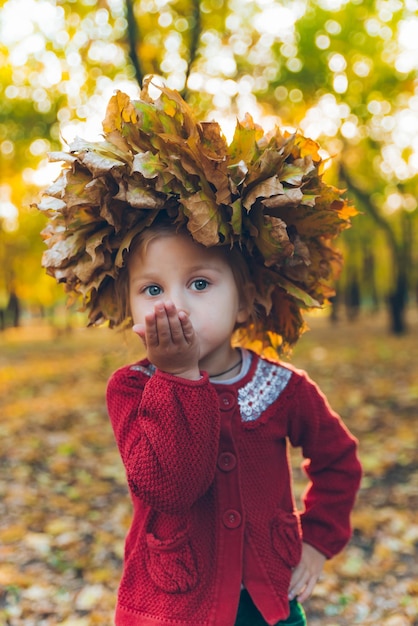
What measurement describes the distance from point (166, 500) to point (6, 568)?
9.36ft

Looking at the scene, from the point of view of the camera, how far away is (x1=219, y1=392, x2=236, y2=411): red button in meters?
1.75

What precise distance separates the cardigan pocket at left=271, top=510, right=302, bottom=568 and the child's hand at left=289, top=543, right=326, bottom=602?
9 centimetres

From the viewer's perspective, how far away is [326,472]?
202 cm

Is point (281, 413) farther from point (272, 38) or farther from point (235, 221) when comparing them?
point (272, 38)

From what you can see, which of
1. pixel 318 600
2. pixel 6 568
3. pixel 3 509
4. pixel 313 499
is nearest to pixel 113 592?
pixel 6 568

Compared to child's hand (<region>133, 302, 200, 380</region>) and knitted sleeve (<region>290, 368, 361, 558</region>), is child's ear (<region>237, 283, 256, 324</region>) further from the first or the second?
child's hand (<region>133, 302, 200, 380</region>)

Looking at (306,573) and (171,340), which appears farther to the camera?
(306,573)

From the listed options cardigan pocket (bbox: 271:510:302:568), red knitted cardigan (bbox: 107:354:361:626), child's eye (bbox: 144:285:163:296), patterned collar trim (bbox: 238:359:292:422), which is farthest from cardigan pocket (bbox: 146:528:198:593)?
child's eye (bbox: 144:285:163:296)

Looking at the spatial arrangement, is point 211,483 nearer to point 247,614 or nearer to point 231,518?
point 231,518

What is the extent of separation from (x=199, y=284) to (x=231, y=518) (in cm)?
66

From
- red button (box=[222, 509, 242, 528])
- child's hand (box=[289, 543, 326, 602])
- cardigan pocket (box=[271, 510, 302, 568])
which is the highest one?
red button (box=[222, 509, 242, 528])

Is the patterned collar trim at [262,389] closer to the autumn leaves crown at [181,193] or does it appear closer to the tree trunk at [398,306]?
the autumn leaves crown at [181,193]

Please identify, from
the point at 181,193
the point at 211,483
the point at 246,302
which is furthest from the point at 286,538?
the point at 181,193

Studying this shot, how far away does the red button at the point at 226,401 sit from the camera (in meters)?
1.75
